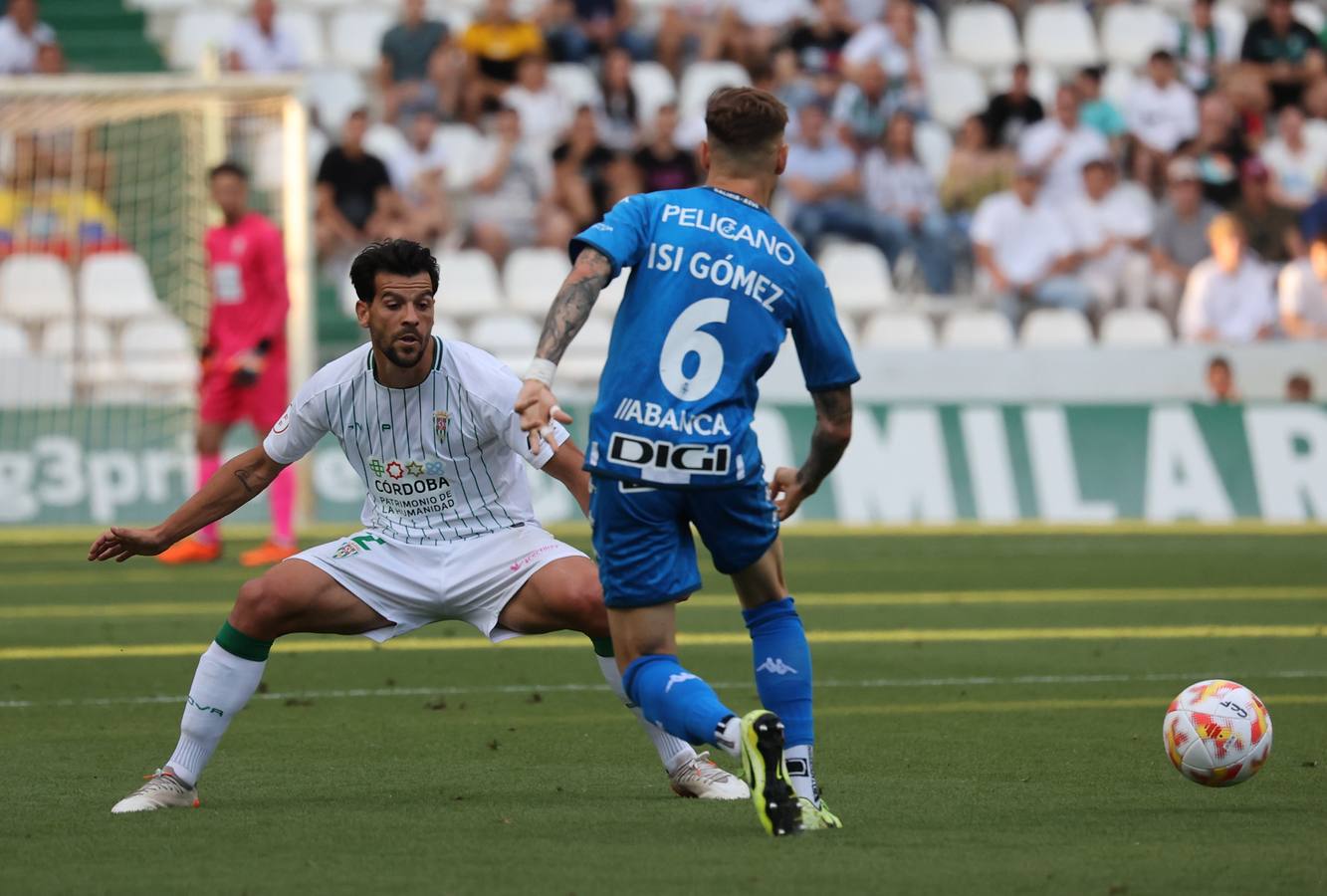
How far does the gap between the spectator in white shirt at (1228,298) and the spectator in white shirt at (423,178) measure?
6.62 m

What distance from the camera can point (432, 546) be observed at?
21.8 feet

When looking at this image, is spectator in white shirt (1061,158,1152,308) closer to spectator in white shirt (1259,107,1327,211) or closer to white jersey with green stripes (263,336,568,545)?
spectator in white shirt (1259,107,1327,211)

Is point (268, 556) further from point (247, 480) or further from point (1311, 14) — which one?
point (1311, 14)

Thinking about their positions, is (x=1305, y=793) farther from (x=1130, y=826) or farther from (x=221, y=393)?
(x=221, y=393)

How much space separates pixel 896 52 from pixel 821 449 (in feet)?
52.9

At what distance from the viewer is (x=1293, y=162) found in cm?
2188

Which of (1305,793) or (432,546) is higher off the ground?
(432,546)

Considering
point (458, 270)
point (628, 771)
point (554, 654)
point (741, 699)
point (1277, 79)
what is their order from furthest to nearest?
point (1277, 79)
point (458, 270)
point (554, 654)
point (741, 699)
point (628, 771)

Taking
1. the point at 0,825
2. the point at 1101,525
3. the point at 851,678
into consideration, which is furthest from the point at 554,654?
the point at 1101,525

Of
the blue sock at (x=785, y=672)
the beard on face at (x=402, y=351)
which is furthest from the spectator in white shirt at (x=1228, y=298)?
the blue sock at (x=785, y=672)

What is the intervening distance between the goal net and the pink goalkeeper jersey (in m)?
2.04

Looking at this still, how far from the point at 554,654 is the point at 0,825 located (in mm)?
4698

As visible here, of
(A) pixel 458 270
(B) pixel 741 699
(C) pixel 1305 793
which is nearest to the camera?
(C) pixel 1305 793

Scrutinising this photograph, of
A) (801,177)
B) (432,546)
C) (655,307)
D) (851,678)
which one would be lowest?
(851,678)
